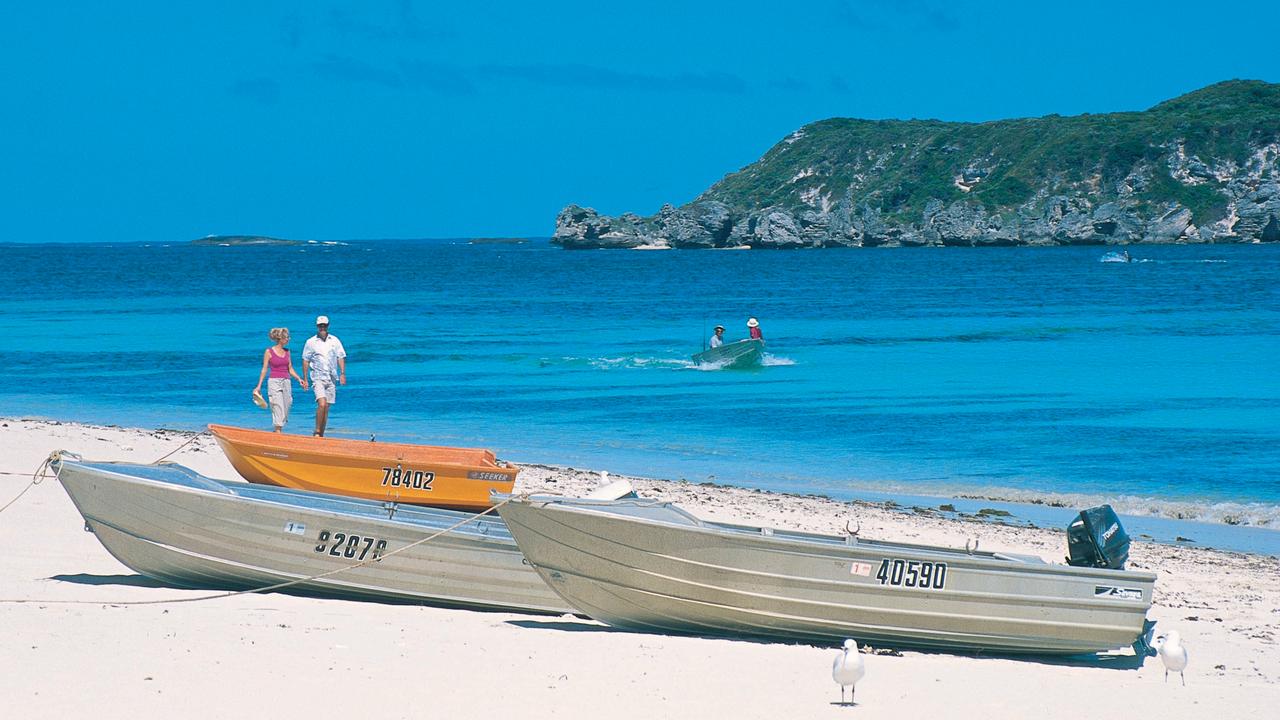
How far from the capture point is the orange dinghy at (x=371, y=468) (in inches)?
475

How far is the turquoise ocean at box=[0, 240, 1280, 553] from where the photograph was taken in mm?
18594

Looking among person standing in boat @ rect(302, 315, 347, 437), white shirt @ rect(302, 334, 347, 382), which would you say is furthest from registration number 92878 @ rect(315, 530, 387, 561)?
white shirt @ rect(302, 334, 347, 382)

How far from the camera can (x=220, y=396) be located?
28078mm

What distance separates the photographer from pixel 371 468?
12.3 meters

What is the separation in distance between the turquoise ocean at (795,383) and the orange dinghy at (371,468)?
240 inches

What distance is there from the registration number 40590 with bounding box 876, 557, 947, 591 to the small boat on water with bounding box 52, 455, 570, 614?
2603 millimetres

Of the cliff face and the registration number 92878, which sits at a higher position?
the cliff face

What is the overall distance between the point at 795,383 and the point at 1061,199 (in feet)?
428

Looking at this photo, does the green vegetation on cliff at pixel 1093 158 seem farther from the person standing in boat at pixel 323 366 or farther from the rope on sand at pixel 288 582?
the rope on sand at pixel 288 582

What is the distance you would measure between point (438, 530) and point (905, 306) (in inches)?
2096

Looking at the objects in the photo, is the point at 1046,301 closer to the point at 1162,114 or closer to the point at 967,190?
the point at 967,190

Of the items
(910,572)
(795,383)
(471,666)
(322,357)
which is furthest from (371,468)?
(795,383)

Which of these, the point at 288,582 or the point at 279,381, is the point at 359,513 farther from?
the point at 279,381

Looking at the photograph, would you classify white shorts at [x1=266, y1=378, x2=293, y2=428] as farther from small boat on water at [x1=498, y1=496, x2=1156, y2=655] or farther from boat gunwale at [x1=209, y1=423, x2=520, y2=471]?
small boat on water at [x1=498, y1=496, x2=1156, y2=655]
